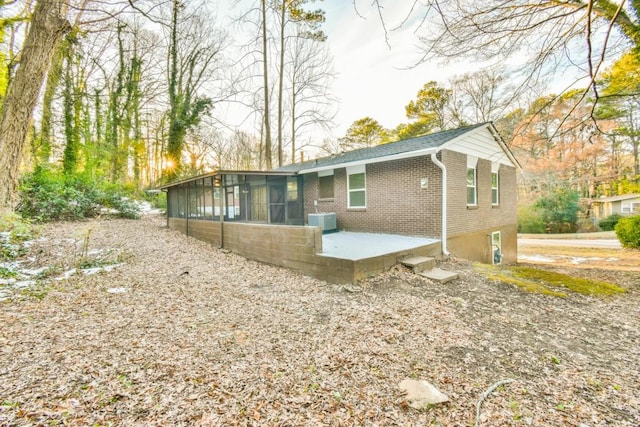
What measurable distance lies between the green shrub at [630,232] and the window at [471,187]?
8636 mm

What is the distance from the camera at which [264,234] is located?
22.6 ft

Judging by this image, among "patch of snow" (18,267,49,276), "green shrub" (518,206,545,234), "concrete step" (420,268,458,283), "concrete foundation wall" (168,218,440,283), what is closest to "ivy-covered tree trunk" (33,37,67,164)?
"patch of snow" (18,267,49,276)

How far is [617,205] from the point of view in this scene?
82.4 feet

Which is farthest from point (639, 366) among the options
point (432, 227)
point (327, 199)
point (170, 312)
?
point (327, 199)

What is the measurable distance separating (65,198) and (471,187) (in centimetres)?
1554

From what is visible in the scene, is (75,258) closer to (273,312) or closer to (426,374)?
(273,312)

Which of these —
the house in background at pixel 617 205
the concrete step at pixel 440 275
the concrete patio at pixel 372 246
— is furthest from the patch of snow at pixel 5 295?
the house in background at pixel 617 205

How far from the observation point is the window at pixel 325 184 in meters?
10.5

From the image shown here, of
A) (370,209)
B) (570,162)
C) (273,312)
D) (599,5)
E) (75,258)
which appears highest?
(599,5)

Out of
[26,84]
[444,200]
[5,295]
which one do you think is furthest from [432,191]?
[26,84]

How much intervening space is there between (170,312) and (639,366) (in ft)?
17.6

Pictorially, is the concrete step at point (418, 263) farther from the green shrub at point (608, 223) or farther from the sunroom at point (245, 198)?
the green shrub at point (608, 223)

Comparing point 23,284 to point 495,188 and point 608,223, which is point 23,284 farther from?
point 608,223

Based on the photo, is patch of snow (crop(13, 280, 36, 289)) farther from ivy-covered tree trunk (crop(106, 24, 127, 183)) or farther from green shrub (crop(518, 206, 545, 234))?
green shrub (crop(518, 206, 545, 234))
